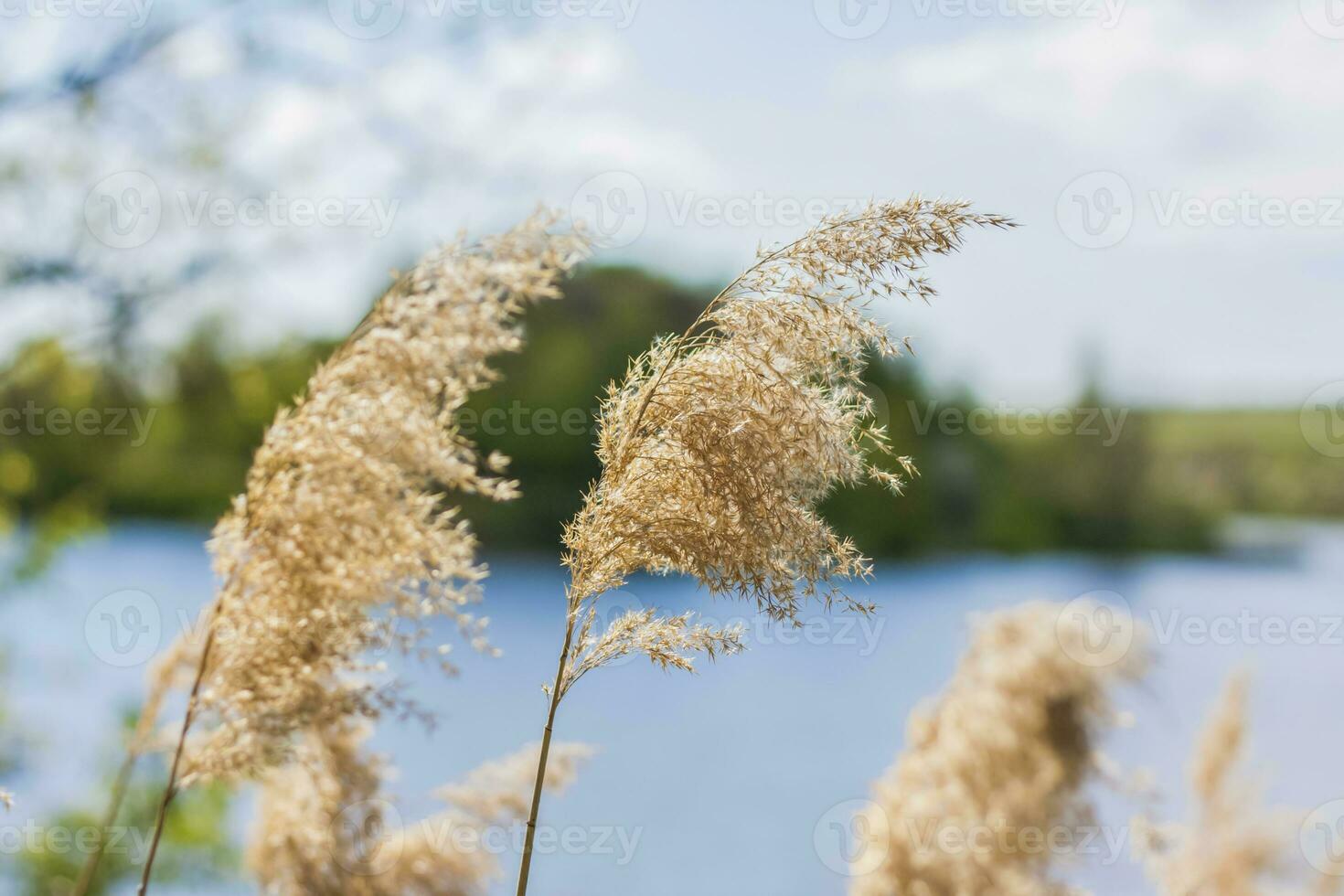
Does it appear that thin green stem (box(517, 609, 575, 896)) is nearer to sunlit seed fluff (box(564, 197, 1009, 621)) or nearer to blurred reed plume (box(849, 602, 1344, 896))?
sunlit seed fluff (box(564, 197, 1009, 621))

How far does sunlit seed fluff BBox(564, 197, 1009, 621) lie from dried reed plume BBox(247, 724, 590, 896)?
0.81 m

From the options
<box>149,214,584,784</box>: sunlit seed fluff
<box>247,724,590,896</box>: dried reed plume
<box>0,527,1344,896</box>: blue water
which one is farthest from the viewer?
<box>0,527,1344,896</box>: blue water

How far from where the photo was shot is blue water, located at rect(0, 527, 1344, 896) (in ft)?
35.1

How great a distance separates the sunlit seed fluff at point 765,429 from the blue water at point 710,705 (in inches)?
290

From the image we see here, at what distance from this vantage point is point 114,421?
370 inches

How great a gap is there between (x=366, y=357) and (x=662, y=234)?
1881cm

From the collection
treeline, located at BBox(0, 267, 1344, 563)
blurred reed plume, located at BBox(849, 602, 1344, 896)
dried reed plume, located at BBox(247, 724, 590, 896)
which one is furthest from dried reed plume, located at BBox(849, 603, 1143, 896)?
treeline, located at BBox(0, 267, 1344, 563)

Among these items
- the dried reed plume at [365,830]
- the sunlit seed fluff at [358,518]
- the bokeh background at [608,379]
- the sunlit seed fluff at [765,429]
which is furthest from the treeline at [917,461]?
the sunlit seed fluff at [765,429]

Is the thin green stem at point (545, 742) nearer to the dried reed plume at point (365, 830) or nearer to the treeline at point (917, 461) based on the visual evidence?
the dried reed plume at point (365, 830)

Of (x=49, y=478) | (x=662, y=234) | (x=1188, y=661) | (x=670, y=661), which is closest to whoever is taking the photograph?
(x=670, y=661)

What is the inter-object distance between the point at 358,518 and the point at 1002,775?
1.40 meters

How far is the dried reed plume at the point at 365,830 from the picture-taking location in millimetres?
1849

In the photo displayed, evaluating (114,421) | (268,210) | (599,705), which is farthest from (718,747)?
(268,210)

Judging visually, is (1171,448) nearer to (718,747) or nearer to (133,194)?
(718,747)
